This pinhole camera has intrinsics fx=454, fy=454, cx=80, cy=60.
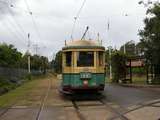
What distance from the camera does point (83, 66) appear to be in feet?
81.1

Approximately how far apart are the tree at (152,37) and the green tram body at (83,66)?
41.9ft

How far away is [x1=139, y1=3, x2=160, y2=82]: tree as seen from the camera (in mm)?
37062

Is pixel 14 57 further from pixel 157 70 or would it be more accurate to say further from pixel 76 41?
pixel 76 41

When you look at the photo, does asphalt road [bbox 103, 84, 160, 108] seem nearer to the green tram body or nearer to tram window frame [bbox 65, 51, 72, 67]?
the green tram body

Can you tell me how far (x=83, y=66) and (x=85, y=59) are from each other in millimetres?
461

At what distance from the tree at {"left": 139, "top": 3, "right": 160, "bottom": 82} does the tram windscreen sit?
1293 centimetres

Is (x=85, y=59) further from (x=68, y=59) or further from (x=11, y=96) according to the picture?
(x=11, y=96)

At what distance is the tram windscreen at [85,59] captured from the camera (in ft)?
81.4

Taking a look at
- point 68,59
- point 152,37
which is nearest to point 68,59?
point 68,59

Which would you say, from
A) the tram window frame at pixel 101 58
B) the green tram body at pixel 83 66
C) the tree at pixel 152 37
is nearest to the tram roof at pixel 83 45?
the green tram body at pixel 83 66

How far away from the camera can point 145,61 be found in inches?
1580

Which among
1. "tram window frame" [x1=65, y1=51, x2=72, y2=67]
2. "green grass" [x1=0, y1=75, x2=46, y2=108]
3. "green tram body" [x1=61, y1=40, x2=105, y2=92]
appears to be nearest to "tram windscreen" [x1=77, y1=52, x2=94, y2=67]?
"green tram body" [x1=61, y1=40, x2=105, y2=92]

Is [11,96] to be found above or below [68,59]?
below

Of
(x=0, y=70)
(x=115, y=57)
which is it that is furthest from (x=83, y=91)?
(x=0, y=70)
